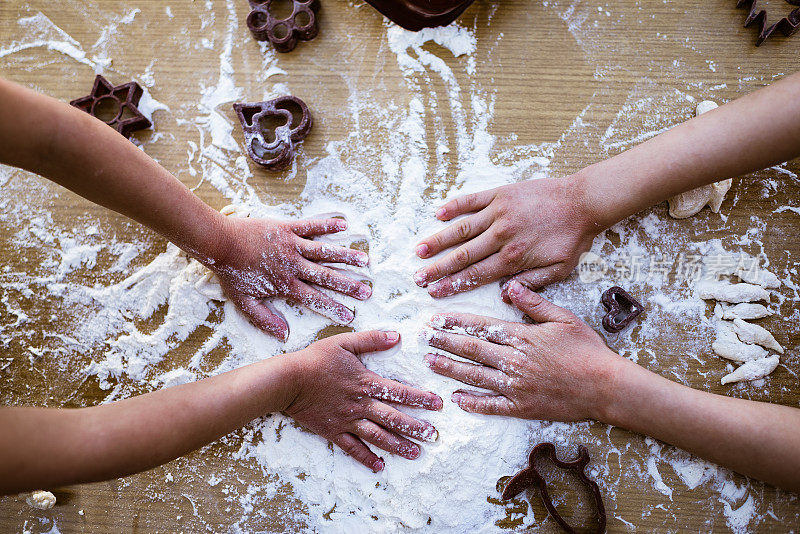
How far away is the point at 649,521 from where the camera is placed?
998 mm

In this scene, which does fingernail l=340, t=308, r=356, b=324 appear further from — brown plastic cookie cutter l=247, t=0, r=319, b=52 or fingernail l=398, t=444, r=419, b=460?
brown plastic cookie cutter l=247, t=0, r=319, b=52

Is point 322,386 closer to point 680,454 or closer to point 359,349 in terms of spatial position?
point 359,349

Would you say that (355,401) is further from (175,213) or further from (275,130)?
(275,130)

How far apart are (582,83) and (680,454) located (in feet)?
2.59

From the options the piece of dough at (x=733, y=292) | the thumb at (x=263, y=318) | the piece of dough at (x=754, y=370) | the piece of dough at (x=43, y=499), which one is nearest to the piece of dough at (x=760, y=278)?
the piece of dough at (x=733, y=292)

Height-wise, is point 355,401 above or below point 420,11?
below

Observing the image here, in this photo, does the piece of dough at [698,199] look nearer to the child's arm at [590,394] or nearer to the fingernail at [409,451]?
the child's arm at [590,394]

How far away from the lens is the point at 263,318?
40.4 inches

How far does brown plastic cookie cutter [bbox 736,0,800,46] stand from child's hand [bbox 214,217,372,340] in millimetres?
948

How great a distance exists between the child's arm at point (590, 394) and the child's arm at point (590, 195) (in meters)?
0.08

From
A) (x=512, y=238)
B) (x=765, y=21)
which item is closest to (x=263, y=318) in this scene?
(x=512, y=238)

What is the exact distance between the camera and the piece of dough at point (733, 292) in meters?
1.02

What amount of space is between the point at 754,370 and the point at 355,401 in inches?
31.4

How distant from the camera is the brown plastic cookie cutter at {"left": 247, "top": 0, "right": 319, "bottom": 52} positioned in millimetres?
1082
